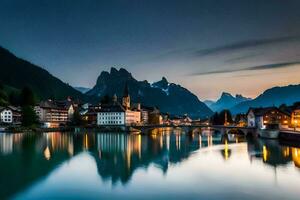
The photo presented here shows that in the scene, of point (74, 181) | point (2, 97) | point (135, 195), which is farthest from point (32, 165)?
point (2, 97)

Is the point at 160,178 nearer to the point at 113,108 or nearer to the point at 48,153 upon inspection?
the point at 48,153

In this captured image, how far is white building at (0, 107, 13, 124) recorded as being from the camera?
120 m

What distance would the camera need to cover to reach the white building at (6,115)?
119887mm

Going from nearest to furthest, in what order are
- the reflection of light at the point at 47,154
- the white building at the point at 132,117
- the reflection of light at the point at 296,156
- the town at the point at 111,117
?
1. the reflection of light at the point at 296,156
2. the reflection of light at the point at 47,154
3. the town at the point at 111,117
4. the white building at the point at 132,117

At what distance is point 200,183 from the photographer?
3180 centimetres

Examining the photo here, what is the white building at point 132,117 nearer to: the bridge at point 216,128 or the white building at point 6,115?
the bridge at point 216,128

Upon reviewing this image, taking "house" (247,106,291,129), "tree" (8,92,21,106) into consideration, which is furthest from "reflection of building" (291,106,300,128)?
"tree" (8,92,21,106)

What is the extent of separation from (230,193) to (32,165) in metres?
21.6

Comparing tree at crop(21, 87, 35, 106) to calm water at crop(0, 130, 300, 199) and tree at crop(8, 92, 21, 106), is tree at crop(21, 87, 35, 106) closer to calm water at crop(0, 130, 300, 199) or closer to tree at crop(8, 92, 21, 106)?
tree at crop(8, 92, 21, 106)

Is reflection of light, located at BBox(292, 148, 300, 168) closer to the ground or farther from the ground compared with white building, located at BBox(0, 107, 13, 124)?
closer to the ground

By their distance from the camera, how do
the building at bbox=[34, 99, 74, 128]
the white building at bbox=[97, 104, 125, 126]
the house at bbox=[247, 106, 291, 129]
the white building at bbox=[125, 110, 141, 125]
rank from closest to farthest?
the house at bbox=[247, 106, 291, 129], the white building at bbox=[97, 104, 125, 126], the building at bbox=[34, 99, 74, 128], the white building at bbox=[125, 110, 141, 125]

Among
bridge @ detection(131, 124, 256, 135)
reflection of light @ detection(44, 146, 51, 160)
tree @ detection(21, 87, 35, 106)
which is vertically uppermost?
tree @ detection(21, 87, 35, 106)

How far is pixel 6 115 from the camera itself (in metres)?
121

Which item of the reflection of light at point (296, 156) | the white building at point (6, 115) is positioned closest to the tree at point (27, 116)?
the white building at point (6, 115)
